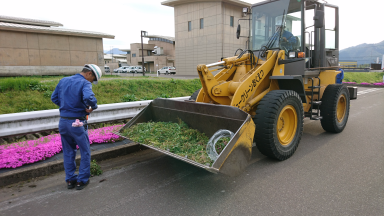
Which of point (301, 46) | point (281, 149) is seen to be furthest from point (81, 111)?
point (301, 46)

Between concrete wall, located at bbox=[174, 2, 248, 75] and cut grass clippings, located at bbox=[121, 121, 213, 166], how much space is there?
26.1 meters

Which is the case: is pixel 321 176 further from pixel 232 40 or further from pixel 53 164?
pixel 232 40

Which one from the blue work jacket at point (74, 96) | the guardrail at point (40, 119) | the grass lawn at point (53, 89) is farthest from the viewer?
the grass lawn at point (53, 89)

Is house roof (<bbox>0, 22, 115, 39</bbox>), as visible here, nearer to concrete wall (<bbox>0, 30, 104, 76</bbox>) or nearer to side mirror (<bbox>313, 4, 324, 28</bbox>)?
concrete wall (<bbox>0, 30, 104, 76</bbox>)

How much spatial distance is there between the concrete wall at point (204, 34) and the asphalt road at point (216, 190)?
26286 millimetres

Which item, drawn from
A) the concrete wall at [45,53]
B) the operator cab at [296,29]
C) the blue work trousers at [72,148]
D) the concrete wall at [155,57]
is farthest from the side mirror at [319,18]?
the concrete wall at [155,57]

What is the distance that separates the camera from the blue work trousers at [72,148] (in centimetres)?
360

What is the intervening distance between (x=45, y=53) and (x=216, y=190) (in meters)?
14.8

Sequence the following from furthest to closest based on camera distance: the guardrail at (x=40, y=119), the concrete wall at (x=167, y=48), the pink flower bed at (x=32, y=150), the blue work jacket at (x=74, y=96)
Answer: the concrete wall at (x=167, y=48) < the guardrail at (x=40, y=119) < the pink flower bed at (x=32, y=150) < the blue work jacket at (x=74, y=96)

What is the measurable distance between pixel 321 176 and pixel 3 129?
18.9ft

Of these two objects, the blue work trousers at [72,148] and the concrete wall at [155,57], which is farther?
the concrete wall at [155,57]

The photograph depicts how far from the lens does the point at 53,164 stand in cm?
418

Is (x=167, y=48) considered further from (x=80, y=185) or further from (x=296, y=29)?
(x=80, y=185)

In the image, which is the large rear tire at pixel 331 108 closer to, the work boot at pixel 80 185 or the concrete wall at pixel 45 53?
the work boot at pixel 80 185
